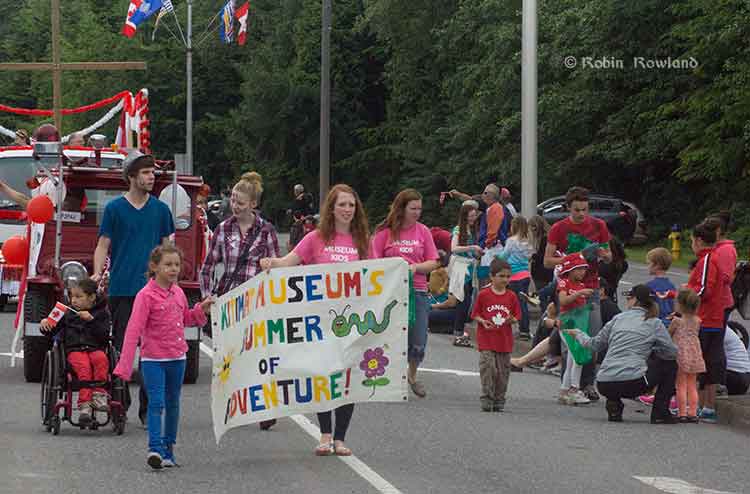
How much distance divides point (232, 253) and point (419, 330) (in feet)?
9.06

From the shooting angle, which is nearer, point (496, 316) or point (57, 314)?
point (57, 314)

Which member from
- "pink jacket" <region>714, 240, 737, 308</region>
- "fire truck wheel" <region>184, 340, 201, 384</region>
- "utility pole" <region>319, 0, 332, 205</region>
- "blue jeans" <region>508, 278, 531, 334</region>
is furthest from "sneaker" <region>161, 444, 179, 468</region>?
"utility pole" <region>319, 0, 332, 205</region>

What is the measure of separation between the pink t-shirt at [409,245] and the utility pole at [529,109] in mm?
11159

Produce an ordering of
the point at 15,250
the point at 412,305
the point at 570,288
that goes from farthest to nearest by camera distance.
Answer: the point at 15,250 → the point at 570,288 → the point at 412,305

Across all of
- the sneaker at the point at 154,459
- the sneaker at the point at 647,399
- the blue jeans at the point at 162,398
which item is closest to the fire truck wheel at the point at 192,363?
the sneaker at the point at 647,399

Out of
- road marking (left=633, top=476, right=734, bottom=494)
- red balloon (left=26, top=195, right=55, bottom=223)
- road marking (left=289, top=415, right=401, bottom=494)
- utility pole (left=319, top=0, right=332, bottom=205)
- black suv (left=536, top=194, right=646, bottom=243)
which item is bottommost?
road marking (left=633, top=476, right=734, bottom=494)

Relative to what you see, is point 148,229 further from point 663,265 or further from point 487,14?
point 487,14

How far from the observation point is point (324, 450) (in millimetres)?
10516

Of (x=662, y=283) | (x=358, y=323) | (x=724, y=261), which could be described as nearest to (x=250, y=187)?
(x=358, y=323)

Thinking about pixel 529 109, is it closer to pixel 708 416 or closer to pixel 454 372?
pixel 454 372

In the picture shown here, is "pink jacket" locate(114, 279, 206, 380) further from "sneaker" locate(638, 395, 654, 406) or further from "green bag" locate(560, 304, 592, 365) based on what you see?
"sneaker" locate(638, 395, 654, 406)

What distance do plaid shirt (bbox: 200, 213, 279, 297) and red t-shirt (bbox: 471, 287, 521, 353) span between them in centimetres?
227

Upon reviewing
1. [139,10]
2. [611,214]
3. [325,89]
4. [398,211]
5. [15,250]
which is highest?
[139,10]

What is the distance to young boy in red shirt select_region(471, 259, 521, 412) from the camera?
13406 mm
